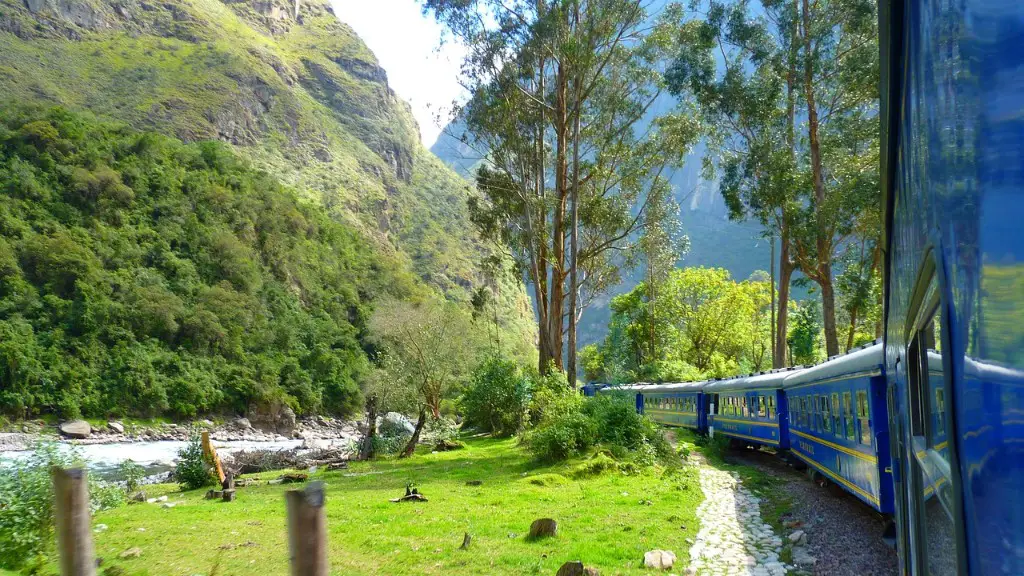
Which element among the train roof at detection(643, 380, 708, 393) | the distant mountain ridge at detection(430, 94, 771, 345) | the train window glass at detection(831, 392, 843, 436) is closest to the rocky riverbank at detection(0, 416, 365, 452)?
the train roof at detection(643, 380, 708, 393)

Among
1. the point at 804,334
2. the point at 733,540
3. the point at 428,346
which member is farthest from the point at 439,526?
the point at 804,334

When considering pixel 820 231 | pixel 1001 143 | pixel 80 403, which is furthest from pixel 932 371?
pixel 80 403

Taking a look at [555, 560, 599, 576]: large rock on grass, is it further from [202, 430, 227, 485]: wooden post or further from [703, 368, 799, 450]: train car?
[202, 430, 227, 485]: wooden post

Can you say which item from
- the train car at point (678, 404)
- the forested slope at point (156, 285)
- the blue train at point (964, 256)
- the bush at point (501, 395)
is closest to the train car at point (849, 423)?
the blue train at point (964, 256)

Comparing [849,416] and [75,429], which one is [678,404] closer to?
[849,416]

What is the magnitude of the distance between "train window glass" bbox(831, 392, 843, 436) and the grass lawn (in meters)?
2.42

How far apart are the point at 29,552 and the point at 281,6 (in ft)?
443

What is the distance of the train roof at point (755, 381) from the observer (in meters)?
15.4

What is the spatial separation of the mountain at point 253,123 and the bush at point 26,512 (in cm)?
4464

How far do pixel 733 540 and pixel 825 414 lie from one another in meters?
3.44

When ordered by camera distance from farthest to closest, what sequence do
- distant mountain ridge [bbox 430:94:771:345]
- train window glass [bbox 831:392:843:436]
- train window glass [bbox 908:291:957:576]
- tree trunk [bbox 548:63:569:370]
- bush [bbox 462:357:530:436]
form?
distant mountain ridge [bbox 430:94:771:345], tree trunk [bbox 548:63:569:370], bush [bbox 462:357:530:436], train window glass [bbox 831:392:843:436], train window glass [bbox 908:291:957:576]

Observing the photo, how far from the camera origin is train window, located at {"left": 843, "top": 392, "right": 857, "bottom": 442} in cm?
955

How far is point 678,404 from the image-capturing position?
25297 mm

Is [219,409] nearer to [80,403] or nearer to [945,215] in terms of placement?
[80,403]
